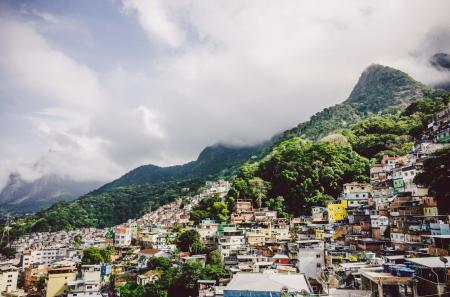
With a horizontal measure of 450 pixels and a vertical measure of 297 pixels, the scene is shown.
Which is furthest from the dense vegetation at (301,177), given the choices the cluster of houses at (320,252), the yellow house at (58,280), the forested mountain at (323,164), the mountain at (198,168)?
the mountain at (198,168)

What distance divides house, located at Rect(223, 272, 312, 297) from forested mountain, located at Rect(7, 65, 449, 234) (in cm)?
2980

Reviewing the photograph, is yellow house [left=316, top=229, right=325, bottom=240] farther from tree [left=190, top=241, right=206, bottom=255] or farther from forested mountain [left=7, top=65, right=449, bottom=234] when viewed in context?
tree [left=190, top=241, right=206, bottom=255]

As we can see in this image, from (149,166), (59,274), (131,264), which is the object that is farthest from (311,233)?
(149,166)

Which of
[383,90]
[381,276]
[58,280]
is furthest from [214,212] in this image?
[383,90]

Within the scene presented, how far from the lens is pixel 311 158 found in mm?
55750

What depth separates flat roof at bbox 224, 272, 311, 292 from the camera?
19.1 m

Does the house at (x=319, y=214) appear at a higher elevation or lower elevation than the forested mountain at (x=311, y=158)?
lower

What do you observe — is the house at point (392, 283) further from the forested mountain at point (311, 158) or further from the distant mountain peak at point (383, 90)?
the distant mountain peak at point (383, 90)

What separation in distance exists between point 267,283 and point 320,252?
33.8ft

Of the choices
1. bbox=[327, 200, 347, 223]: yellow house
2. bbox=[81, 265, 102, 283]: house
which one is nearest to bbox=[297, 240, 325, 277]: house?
bbox=[327, 200, 347, 223]: yellow house

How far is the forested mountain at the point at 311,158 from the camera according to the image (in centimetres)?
5319

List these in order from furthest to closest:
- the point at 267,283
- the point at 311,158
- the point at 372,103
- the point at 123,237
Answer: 1. the point at 372,103
2. the point at 123,237
3. the point at 311,158
4. the point at 267,283

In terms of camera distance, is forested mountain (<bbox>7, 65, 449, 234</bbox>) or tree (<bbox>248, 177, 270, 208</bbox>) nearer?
forested mountain (<bbox>7, 65, 449, 234</bbox>)

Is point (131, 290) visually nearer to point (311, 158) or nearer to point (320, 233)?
point (320, 233)
